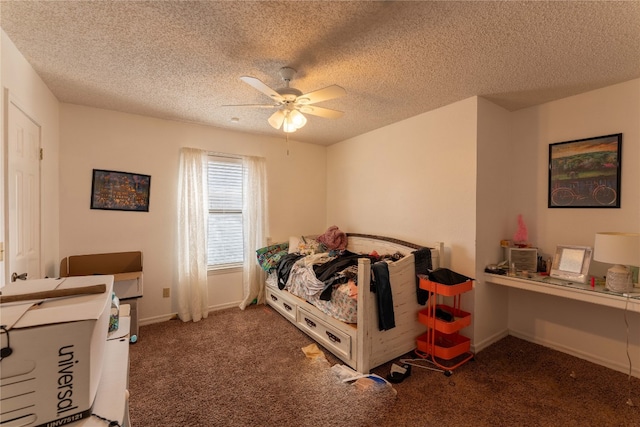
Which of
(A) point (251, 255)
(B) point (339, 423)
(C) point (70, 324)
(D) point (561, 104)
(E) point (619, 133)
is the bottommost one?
(B) point (339, 423)

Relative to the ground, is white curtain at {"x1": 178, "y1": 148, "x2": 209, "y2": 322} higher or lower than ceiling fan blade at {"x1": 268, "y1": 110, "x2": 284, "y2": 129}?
lower

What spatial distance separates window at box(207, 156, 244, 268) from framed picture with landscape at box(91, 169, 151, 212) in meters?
0.75

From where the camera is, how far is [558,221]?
8.89ft

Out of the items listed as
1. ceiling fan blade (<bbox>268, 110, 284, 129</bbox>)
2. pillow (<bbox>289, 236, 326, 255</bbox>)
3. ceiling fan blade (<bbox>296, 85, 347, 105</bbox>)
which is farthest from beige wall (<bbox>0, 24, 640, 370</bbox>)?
ceiling fan blade (<bbox>268, 110, 284, 129</bbox>)

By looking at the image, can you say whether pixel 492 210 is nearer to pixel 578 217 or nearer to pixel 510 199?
pixel 510 199

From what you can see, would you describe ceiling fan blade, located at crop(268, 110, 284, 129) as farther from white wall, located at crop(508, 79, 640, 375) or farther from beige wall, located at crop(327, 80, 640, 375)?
white wall, located at crop(508, 79, 640, 375)

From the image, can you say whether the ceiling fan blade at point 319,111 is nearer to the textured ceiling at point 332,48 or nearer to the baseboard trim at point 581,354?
the textured ceiling at point 332,48

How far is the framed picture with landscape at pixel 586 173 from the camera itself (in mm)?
2395

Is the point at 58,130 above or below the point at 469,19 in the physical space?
below

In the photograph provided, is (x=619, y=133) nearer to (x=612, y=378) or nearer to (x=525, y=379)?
(x=612, y=378)

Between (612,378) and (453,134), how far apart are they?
246cm

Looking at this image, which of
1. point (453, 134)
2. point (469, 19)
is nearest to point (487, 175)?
point (453, 134)

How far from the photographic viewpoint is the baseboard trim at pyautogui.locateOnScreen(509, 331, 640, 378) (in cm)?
230

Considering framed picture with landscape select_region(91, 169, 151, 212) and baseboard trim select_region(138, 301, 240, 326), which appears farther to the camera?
baseboard trim select_region(138, 301, 240, 326)
